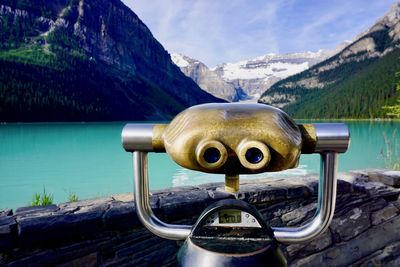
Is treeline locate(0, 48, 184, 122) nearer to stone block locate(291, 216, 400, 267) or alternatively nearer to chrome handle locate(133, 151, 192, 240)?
stone block locate(291, 216, 400, 267)

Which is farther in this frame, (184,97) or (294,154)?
(184,97)

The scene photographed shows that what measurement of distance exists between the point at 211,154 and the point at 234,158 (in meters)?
0.04

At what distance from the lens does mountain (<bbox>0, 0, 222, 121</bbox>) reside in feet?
239

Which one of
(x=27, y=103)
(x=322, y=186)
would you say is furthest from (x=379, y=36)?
(x=322, y=186)

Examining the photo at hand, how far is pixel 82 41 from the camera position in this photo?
112 meters

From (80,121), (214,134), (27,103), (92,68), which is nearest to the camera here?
(214,134)

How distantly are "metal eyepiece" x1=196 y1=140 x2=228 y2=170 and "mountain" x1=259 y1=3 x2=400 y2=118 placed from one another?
8690cm

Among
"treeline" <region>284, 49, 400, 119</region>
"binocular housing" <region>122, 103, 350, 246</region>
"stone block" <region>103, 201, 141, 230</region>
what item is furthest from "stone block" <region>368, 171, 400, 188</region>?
"treeline" <region>284, 49, 400, 119</region>

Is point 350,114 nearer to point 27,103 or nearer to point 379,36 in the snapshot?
point 27,103

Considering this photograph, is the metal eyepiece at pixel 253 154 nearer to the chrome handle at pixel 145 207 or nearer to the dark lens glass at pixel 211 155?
the dark lens glass at pixel 211 155

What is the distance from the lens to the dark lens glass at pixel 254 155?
54 cm

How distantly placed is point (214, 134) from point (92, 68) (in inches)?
4146

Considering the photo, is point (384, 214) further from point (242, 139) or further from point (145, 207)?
point (242, 139)

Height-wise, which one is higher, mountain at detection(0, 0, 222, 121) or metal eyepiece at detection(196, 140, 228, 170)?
mountain at detection(0, 0, 222, 121)
